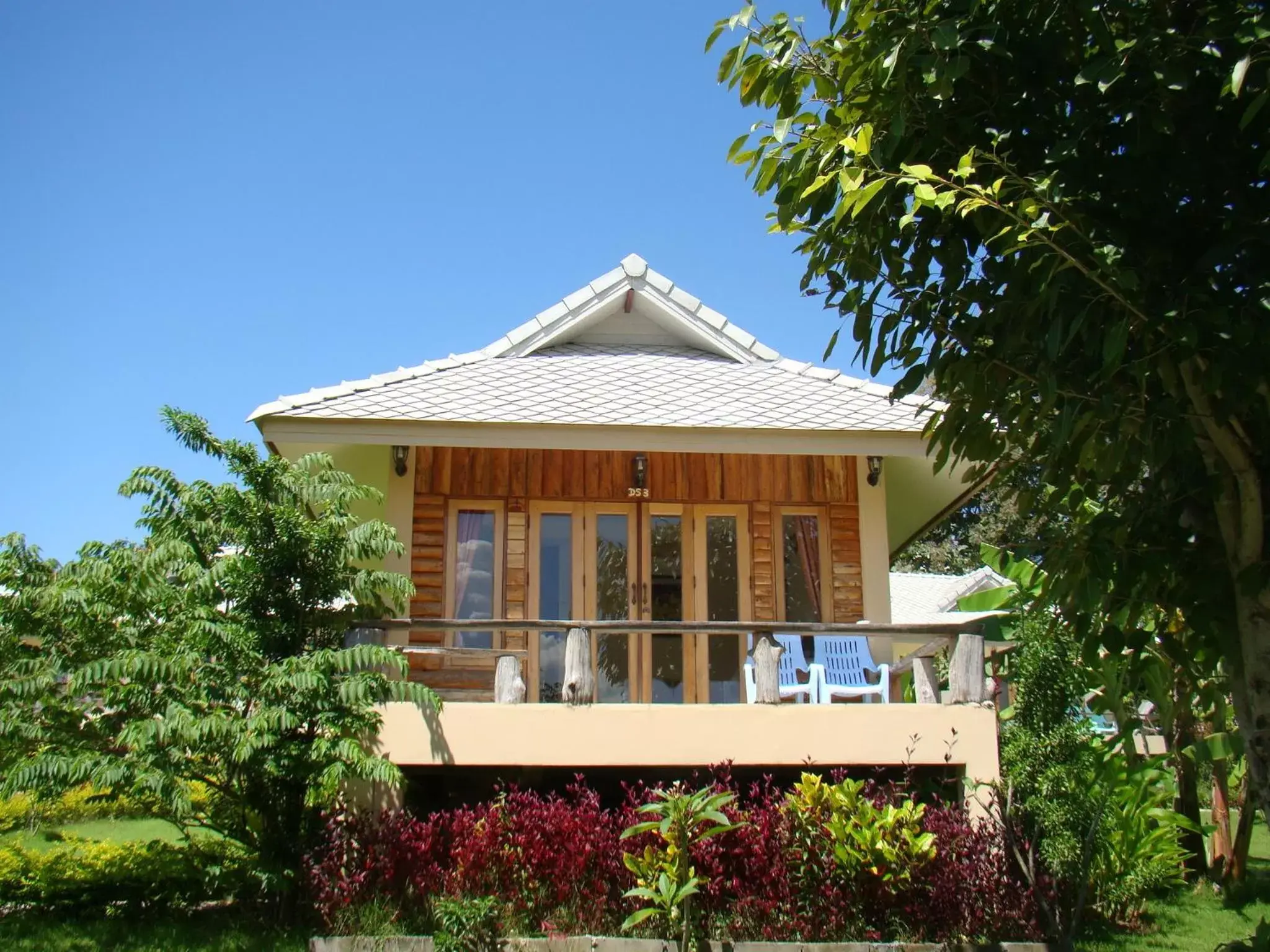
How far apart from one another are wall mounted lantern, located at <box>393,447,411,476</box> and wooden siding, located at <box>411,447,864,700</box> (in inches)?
8.5

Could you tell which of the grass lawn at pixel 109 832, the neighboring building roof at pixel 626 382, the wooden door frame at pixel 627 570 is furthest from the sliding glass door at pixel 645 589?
the grass lawn at pixel 109 832

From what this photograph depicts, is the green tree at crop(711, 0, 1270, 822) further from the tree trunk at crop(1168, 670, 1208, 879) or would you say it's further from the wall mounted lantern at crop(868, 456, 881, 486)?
the tree trunk at crop(1168, 670, 1208, 879)

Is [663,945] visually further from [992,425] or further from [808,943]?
[992,425]

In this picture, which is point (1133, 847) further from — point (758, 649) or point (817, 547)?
point (817, 547)

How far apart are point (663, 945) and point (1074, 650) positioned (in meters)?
4.15

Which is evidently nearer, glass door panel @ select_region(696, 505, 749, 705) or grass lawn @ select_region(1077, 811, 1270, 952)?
grass lawn @ select_region(1077, 811, 1270, 952)

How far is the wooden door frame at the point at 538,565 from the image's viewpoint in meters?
12.2

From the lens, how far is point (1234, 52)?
481cm

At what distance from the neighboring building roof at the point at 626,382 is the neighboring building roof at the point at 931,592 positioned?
13.6 metres

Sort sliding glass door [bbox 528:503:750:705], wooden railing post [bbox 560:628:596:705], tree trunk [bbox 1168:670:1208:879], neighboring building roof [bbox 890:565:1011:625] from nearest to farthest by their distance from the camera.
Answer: wooden railing post [bbox 560:628:596:705]
tree trunk [bbox 1168:670:1208:879]
sliding glass door [bbox 528:503:750:705]
neighboring building roof [bbox 890:565:1011:625]

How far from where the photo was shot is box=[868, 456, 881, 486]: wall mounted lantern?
42.1 ft

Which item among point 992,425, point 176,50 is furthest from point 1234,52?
point 176,50

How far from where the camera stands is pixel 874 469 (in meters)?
12.8

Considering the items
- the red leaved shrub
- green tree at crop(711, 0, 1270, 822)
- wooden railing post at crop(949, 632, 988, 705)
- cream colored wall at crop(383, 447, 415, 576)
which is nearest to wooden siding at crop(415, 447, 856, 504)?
cream colored wall at crop(383, 447, 415, 576)
